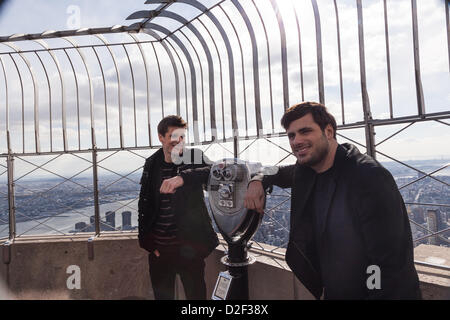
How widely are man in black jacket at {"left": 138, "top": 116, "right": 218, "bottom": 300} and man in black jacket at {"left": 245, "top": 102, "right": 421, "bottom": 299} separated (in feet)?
2.69

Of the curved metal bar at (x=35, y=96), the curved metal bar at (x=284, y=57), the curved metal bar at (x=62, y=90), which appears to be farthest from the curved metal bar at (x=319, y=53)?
the curved metal bar at (x=35, y=96)

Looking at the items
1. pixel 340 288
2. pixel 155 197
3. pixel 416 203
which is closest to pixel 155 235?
pixel 155 197

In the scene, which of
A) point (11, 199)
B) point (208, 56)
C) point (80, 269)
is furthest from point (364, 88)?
point (11, 199)

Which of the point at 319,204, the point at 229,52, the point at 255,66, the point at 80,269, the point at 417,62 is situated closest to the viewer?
the point at 319,204

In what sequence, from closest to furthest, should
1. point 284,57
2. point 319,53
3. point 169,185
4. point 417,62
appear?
1. point 169,185
2. point 417,62
3. point 319,53
4. point 284,57

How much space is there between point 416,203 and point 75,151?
431 centimetres

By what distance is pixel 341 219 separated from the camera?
1.52m

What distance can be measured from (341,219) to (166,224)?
158 centimetres

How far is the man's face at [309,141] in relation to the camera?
166 centimetres

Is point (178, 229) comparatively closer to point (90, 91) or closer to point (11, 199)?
point (90, 91)

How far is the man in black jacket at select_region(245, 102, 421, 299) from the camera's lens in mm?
1339

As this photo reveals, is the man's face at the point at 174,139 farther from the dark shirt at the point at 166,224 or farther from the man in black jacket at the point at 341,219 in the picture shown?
the man in black jacket at the point at 341,219

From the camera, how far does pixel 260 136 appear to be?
3.33m

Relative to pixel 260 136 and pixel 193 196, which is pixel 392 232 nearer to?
pixel 193 196
